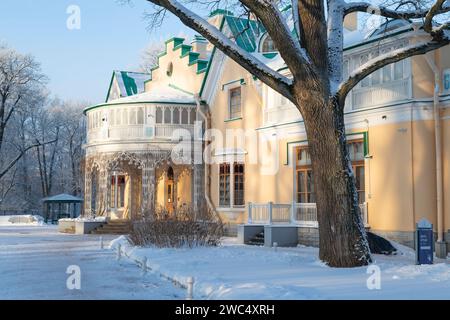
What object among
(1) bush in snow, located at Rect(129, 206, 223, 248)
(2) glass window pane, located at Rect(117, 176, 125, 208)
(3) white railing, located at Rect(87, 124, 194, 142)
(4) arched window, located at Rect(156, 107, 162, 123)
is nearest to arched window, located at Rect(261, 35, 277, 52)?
(3) white railing, located at Rect(87, 124, 194, 142)

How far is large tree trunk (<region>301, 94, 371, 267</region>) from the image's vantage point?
1230 centimetres

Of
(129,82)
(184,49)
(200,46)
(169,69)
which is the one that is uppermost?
(200,46)

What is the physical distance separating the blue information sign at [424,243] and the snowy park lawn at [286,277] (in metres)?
0.56

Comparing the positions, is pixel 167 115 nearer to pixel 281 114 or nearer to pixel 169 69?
pixel 169 69

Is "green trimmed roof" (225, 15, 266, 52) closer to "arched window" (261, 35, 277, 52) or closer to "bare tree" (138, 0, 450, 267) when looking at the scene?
"arched window" (261, 35, 277, 52)

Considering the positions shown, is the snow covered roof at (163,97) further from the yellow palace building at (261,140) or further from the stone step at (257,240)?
the stone step at (257,240)

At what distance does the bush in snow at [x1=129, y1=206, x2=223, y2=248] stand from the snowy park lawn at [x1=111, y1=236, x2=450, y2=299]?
5.81ft

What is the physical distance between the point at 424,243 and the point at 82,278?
7142 mm

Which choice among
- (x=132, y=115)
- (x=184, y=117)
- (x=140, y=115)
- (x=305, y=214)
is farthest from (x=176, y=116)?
(x=305, y=214)

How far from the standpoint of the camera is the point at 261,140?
2445cm

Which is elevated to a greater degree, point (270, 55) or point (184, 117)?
point (270, 55)

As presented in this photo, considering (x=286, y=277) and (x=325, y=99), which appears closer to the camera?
(x=286, y=277)

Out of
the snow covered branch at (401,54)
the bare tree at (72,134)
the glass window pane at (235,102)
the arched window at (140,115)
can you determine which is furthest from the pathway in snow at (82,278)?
the bare tree at (72,134)

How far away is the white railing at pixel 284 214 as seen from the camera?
2139 centimetres
